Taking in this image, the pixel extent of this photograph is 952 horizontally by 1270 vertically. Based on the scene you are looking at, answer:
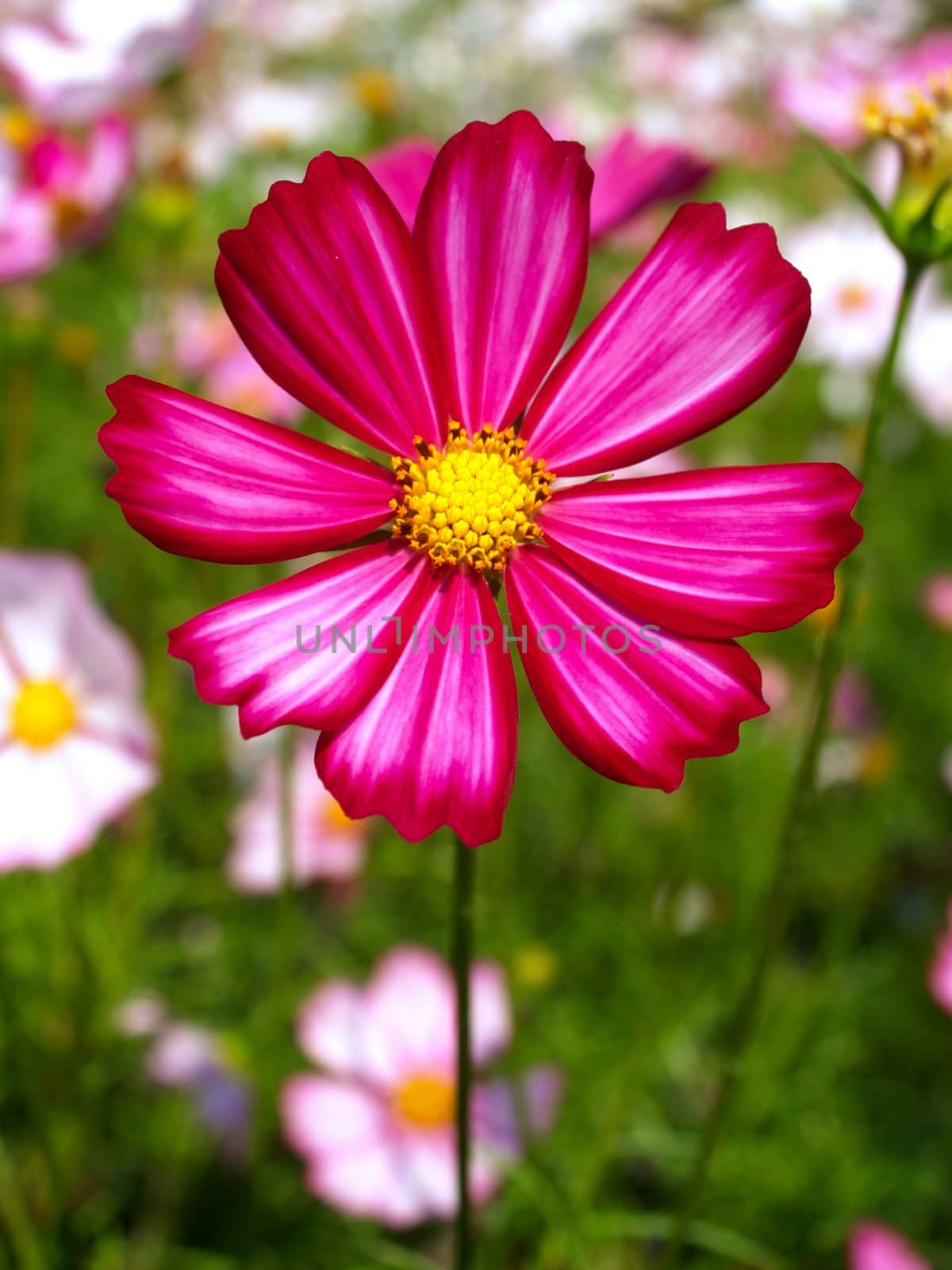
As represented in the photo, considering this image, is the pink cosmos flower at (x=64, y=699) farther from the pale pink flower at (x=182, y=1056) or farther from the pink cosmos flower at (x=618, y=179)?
the pink cosmos flower at (x=618, y=179)

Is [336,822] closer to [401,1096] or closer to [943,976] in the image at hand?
[401,1096]

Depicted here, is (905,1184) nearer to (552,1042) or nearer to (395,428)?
(552,1042)

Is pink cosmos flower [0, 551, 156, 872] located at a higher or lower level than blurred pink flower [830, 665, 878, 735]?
higher

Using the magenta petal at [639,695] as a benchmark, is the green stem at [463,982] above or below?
below

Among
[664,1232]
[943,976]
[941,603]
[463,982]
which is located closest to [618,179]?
[463,982]

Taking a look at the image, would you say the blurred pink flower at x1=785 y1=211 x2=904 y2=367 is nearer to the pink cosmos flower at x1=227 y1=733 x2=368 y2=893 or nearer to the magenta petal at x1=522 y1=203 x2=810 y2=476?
the pink cosmos flower at x1=227 y1=733 x2=368 y2=893

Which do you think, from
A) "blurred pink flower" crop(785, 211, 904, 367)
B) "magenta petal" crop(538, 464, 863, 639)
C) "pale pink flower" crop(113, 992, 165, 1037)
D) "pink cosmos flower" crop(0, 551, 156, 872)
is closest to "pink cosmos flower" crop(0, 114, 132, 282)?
"pink cosmos flower" crop(0, 551, 156, 872)

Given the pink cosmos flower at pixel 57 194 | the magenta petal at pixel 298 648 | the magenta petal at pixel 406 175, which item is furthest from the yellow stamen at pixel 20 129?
the magenta petal at pixel 298 648
